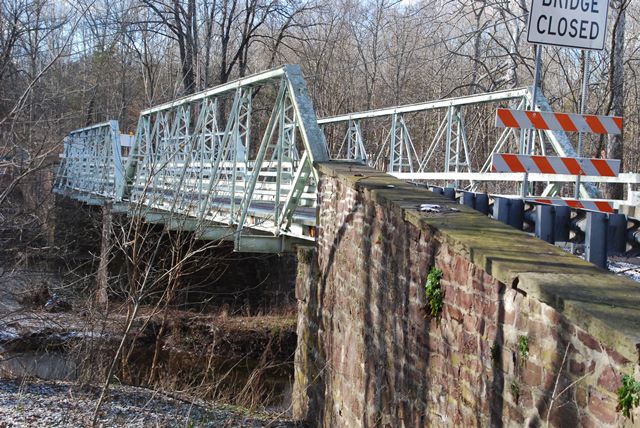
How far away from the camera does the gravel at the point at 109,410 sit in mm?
7812

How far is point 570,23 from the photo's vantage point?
323 inches

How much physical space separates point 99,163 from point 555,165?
1682 centimetres

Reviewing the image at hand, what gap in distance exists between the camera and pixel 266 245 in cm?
992

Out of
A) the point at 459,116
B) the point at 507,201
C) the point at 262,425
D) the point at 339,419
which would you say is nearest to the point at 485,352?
the point at 507,201

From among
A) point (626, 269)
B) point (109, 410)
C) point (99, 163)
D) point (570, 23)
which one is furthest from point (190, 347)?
point (626, 269)

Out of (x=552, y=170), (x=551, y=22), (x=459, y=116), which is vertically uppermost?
(x=551, y=22)

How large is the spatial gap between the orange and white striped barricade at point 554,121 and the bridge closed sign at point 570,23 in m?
0.79

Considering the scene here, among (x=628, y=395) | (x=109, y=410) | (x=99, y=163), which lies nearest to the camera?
(x=628, y=395)

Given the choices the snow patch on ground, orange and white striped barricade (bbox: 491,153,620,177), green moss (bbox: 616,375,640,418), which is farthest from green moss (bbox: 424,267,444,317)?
orange and white striped barricade (bbox: 491,153,620,177)

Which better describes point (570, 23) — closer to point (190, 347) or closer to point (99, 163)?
point (190, 347)

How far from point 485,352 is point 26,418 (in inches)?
215

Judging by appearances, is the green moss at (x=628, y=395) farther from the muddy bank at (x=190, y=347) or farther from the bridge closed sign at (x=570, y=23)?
the muddy bank at (x=190, y=347)

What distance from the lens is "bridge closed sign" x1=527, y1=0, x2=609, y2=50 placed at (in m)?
8.11

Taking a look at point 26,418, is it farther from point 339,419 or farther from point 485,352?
point 485,352
